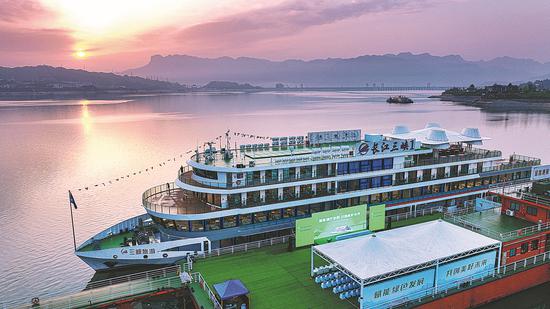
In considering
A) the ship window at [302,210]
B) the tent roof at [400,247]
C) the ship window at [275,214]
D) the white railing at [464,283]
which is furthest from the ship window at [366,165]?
the white railing at [464,283]

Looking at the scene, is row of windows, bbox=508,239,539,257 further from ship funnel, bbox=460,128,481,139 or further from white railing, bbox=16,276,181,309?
white railing, bbox=16,276,181,309

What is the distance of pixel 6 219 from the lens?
148ft

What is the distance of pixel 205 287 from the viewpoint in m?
24.6

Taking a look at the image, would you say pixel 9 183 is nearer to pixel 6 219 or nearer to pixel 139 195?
pixel 6 219

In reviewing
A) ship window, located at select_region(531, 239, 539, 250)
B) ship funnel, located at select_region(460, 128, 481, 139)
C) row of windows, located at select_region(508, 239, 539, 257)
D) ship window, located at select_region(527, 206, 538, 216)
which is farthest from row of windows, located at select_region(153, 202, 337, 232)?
ship funnel, located at select_region(460, 128, 481, 139)

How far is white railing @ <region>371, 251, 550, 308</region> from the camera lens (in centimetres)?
2330

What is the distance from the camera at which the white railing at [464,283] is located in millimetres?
23297

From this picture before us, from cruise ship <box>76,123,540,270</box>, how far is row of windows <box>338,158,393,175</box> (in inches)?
3.9

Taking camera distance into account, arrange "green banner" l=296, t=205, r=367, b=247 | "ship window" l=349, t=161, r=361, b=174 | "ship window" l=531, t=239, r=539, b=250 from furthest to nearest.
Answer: "ship window" l=349, t=161, r=361, b=174
"ship window" l=531, t=239, r=539, b=250
"green banner" l=296, t=205, r=367, b=247

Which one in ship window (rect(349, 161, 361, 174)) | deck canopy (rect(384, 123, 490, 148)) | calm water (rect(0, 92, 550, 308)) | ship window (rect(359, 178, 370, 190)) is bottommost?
calm water (rect(0, 92, 550, 308))

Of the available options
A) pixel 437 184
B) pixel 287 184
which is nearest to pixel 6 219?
pixel 287 184

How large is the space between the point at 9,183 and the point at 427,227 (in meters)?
60.4

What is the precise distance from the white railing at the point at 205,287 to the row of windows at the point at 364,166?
16695 millimetres

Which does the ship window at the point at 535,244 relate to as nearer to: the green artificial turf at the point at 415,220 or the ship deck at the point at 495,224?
the ship deck at the point at 495,224
